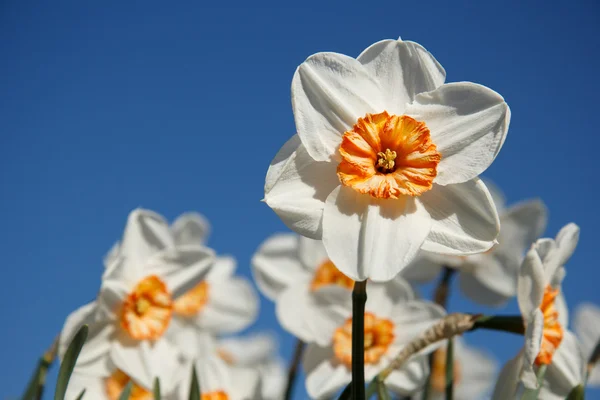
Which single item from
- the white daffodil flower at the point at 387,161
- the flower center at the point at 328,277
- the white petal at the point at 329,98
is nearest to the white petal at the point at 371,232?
the white daffodil flower at the point at 387,161

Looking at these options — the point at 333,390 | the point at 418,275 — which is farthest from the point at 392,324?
the point at 418,275

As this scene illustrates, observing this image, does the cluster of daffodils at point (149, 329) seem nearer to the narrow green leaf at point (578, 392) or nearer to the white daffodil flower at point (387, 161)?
the white daffodil flower at point (387, 161)

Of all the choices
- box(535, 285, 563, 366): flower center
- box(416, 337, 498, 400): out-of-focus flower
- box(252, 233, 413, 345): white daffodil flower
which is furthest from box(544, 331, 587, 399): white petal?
box(416, 337, 498, 400): out-of-focus flower

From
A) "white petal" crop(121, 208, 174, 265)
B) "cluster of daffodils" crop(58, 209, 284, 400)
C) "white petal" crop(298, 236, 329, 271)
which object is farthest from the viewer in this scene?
"white petal" crop(298, 236, 329, 271)

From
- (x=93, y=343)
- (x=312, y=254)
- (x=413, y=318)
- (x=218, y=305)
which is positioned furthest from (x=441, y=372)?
(x=93, y=343)

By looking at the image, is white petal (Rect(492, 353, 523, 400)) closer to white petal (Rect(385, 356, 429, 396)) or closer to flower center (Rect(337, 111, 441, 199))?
white petal (Rect(385, 356, 429, 396))

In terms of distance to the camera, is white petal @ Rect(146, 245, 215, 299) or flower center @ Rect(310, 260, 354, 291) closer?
white petal @ Rect(146, 245, 215, 299)
